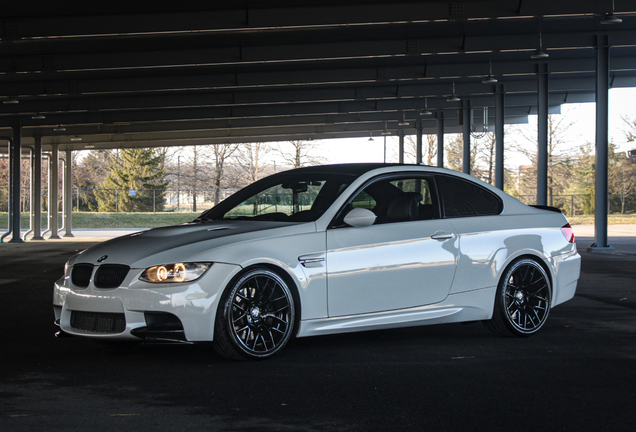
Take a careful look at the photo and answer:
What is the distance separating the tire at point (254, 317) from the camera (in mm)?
5441

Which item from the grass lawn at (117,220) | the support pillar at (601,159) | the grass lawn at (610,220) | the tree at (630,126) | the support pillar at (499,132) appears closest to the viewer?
the support pillar at (601,159)

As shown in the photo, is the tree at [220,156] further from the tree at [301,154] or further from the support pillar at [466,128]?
the support pillar at [466,128]

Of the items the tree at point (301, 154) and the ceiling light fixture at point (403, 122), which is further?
the tree at point (301, 154)

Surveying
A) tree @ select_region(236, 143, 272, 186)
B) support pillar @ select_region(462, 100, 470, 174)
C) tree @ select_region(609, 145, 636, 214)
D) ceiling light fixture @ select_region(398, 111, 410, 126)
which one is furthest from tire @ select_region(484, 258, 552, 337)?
tree @ select_region(236, 143, 272, 186)

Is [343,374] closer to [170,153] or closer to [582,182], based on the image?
[582,182]

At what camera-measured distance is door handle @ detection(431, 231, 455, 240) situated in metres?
6.40

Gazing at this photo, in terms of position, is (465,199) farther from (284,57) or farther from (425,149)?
(425,149)

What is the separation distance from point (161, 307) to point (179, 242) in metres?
0.60

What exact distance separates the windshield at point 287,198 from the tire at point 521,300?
180cm

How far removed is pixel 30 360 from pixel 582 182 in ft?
191

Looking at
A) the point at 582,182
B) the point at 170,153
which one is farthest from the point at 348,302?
the point at 170,153

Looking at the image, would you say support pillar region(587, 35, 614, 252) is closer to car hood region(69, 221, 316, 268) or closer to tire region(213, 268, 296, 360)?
car hood region(69, 221, 316, 268)

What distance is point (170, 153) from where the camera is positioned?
2869 inches

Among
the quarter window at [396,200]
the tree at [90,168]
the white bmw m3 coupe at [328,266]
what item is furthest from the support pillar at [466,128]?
the tree at [90,168]
